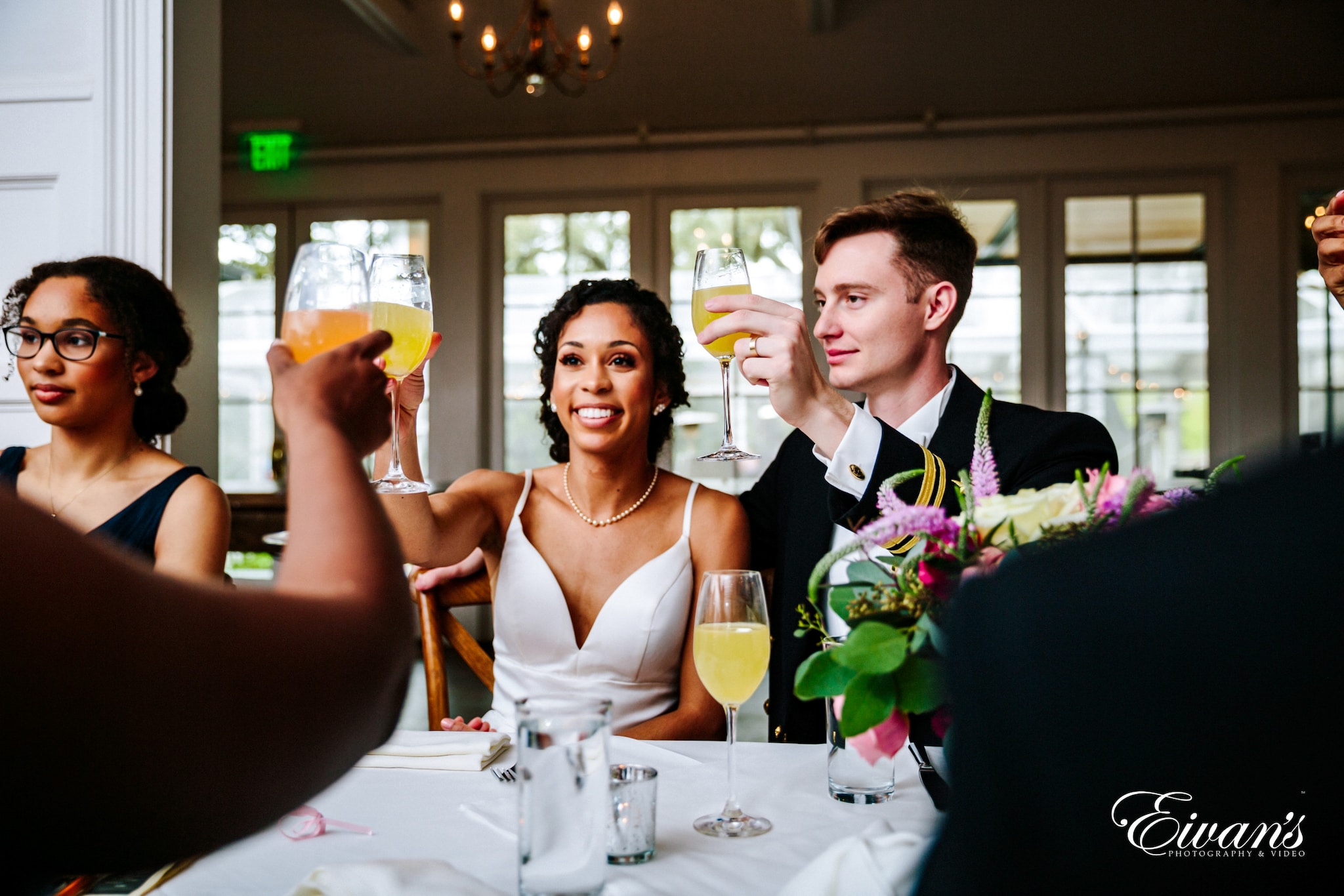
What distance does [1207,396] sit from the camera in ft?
17.8

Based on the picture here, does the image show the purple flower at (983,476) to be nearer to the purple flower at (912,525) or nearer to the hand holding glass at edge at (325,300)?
the purple flower at (912,525)

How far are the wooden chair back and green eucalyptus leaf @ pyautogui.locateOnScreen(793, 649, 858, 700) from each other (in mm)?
1092

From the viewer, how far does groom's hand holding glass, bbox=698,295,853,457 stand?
147 centimetres

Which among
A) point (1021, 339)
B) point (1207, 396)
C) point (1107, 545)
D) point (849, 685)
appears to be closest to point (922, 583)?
point (849, 685)

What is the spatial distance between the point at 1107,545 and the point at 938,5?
4.39 meters

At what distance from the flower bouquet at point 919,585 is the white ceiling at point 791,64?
150 inches

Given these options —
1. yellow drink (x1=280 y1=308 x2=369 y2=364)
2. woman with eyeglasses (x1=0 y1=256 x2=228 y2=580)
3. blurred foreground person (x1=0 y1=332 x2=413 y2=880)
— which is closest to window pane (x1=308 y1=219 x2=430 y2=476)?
woman with eyeglasses (x1=0 y1=256 x2=228 y2=580)

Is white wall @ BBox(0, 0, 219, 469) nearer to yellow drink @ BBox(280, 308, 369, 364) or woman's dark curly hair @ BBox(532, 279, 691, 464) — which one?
woman's dark curly hair @ BBox(532, 279, 691, 464)

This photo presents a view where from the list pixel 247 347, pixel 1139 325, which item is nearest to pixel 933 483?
pixel 1139 325

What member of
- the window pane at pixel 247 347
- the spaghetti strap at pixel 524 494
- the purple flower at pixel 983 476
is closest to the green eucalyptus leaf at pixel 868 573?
the purple flower at pixel 983 476

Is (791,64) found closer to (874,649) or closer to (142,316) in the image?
(142,316)

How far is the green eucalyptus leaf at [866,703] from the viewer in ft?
2.57

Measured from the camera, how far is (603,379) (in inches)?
79.4

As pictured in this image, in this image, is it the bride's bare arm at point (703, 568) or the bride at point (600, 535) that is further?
the bride at point (600, 535)
